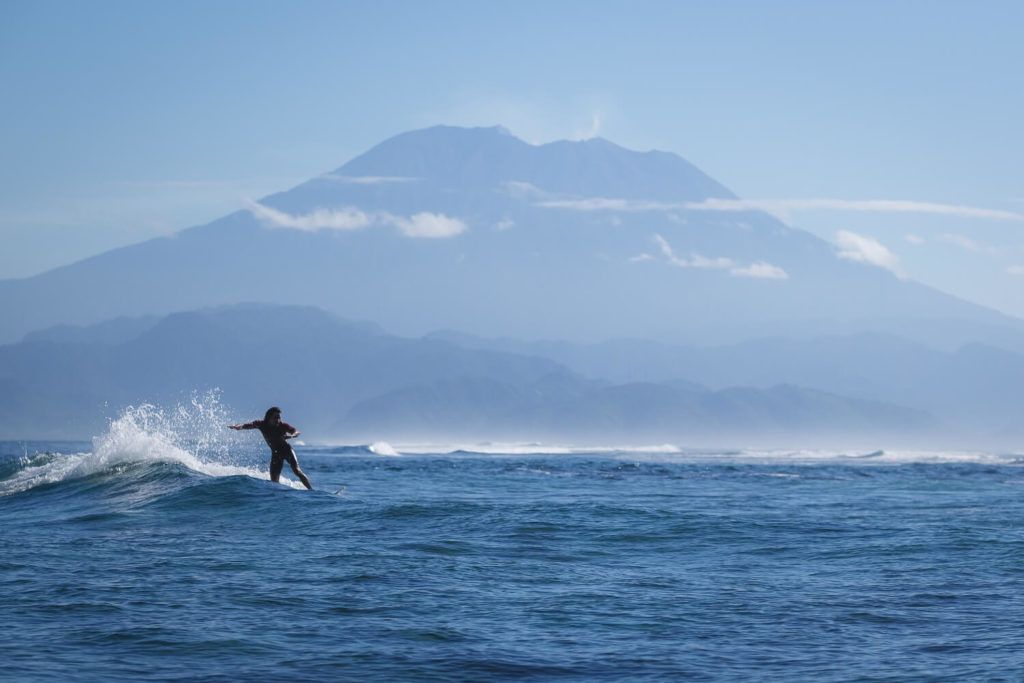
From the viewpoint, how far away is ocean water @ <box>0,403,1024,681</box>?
11.6m

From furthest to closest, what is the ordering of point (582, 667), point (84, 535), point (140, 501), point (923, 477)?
point (923, 477) → point (140, 501) → point (84, 535) → point (582, 667)

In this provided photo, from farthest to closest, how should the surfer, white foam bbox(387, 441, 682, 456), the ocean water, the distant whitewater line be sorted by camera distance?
1. white foam bbox(387, 441, 682, 456)
2. the distant whitewater line
3. the surfer
4. the ocean water

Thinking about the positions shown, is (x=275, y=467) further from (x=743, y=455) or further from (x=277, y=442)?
(x=743, y=455)

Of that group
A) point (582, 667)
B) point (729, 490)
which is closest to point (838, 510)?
point (729, 490)

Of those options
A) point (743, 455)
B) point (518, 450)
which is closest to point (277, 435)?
point (743, 455)

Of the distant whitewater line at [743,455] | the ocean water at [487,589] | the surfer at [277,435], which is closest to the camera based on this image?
the ocean water at [487,589]

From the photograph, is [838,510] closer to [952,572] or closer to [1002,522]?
[1002,522]

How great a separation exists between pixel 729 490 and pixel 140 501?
64.7 feet

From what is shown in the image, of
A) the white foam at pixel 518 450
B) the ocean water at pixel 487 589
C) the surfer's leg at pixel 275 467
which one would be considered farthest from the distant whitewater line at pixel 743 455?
the ocean water at pixel 487 589

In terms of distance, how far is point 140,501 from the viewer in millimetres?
25484

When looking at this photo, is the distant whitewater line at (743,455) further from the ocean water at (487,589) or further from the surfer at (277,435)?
the ocean water at (487,589)

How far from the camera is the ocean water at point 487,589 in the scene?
38.1 feet

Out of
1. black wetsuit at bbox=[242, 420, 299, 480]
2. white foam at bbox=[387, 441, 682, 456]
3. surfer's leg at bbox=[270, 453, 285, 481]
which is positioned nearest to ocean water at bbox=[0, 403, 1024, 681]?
black wetsuit at bbox=[242, 420, 299, 480]

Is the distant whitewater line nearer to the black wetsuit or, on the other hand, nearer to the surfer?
the black wetsuit
